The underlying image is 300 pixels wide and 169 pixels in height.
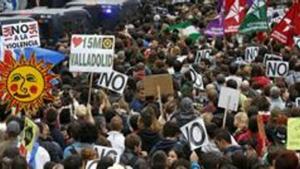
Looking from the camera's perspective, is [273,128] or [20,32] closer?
[273,128]

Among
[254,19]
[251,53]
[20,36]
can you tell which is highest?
[20,36]

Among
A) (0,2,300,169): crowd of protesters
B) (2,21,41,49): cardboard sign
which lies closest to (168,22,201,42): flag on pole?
(0,2,300,169): crowd of protesters

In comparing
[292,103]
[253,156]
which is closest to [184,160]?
[253,156]

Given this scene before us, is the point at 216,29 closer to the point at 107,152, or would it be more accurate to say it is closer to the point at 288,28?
the point at 288,28

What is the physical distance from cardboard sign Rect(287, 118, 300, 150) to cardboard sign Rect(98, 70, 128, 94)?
5325 mm

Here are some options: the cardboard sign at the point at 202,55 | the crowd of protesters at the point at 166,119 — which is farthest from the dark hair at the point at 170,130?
the cardboard sign at the point at 202,55

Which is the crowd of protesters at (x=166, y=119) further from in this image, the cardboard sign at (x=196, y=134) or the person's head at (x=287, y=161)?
the cardboard sign at (x=196, y=134)

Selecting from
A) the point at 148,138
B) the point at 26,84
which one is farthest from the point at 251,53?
the point at 148,138

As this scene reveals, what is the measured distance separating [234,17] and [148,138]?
32.3 ft

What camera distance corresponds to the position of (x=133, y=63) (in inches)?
802

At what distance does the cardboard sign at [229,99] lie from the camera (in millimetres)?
14666

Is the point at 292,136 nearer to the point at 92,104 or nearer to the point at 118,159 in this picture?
the point at 118,159

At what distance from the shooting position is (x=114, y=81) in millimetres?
16156

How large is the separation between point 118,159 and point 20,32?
7.46 m
